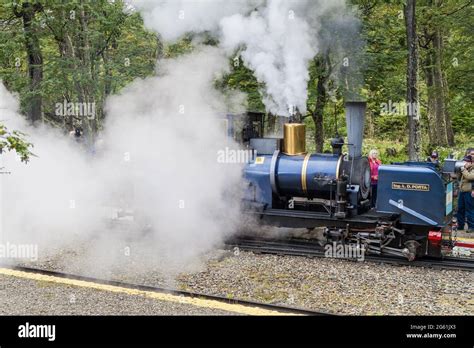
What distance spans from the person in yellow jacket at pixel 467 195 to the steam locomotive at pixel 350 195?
1.88 meters

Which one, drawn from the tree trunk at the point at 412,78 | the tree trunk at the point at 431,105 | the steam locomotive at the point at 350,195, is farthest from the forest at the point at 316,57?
the steam locomotive at the point at 350,195

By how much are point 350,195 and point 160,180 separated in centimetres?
354

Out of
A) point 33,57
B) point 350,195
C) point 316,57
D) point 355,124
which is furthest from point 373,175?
point 33,57

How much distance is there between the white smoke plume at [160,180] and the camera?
9.68m

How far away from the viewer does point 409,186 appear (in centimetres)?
821

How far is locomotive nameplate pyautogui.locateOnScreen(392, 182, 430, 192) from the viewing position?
8.10 m

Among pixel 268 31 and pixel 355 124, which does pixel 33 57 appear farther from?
pixel 355 124

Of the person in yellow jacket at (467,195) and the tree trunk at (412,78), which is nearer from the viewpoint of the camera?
the person in yellow jacket at (467,195)

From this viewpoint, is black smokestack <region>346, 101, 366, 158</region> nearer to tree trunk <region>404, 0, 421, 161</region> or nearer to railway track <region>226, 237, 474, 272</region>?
railway track <region>226, 237, 474, 272</region>

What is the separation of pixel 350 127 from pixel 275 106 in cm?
189

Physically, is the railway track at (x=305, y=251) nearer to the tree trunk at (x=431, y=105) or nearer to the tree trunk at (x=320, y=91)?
the tree trunk at (x=320, y=91)

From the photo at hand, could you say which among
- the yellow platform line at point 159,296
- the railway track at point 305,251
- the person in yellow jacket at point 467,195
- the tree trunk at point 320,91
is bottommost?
the yellow platform line at point 159,296

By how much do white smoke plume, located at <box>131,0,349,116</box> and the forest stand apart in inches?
31.3

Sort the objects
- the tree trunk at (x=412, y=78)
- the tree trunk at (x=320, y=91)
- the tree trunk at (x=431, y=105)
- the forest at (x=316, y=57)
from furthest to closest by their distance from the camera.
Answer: the tree trunk at (x=431, y=105) → the tree trunk at (x=320, y=91) → the forest at (x=316, y=57) → the tree trunk at (x=412, y=78)
